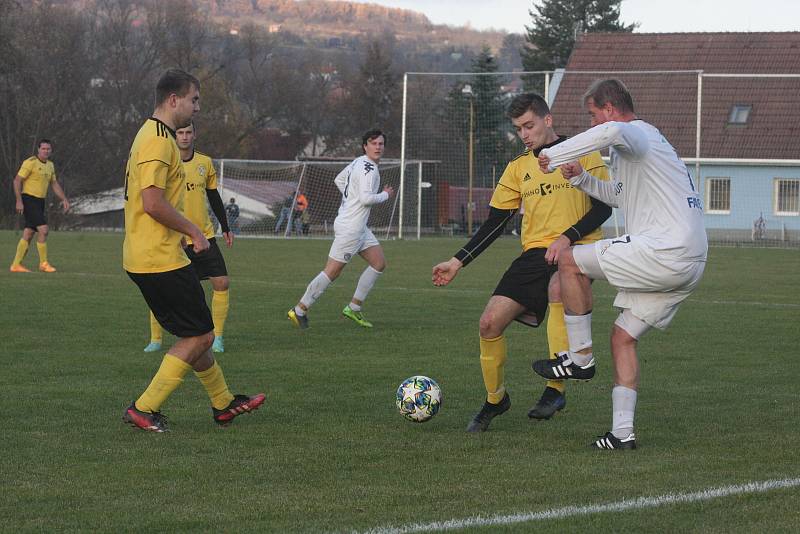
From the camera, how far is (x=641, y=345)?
1121cm

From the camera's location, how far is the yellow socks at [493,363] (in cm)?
720

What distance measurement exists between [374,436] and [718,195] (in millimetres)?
35364

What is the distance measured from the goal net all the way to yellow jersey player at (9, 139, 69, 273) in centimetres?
1738

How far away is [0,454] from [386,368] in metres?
4.01

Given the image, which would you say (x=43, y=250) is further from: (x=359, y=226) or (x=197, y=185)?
(x=197, y=185)

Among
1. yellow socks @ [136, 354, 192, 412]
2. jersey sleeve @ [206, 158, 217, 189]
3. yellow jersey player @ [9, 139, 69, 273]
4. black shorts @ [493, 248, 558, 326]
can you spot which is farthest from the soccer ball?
yellow jersey player @ [9, 139, 69, 273]

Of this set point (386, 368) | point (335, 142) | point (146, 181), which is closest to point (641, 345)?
point (386, 368)

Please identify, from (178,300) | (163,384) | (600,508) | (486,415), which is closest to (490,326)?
(486,415)

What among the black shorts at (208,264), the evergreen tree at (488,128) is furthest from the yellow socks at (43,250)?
the evergreen tree at (488,128)

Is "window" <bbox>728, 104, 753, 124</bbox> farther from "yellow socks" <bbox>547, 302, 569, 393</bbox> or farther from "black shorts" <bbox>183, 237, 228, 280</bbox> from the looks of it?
"yellow socks" <bbox>547, 302, 569, 393</bbox>

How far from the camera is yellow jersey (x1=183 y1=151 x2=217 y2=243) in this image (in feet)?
35.0

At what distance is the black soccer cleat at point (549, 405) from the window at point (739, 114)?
3723cm

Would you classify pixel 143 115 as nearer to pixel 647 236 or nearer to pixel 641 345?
pixel 641 345

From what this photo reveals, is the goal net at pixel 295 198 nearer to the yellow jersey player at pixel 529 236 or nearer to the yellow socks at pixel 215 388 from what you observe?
the yellow jersey player at pixel 529 236
